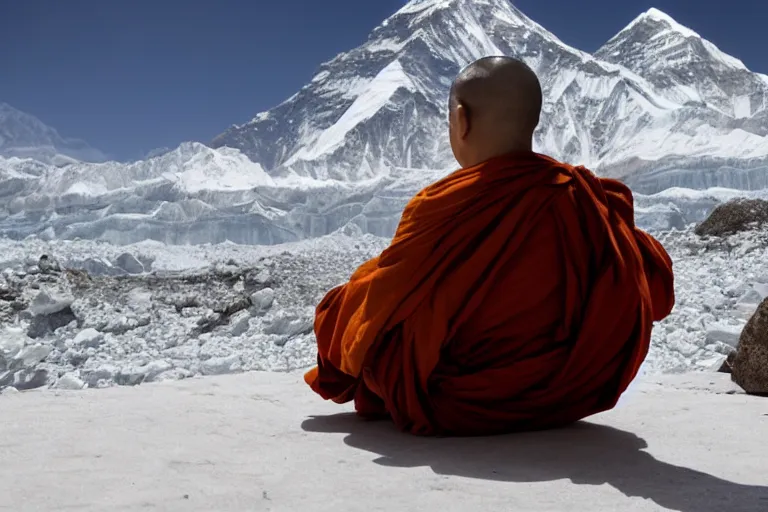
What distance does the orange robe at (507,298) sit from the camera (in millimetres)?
2174

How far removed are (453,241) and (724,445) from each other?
1.05 m

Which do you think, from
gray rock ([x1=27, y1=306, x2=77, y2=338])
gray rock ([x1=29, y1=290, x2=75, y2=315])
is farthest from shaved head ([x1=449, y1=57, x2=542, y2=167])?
gray rock ([x1=29, y1=290, x2=75, y2=315])

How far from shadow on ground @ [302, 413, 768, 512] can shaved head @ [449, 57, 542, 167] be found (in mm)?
923

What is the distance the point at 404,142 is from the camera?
191ft

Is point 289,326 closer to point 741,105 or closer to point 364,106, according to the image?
point 364,106

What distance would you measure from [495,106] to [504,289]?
0.58m

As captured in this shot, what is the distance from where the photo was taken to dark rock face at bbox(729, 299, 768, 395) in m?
3.33

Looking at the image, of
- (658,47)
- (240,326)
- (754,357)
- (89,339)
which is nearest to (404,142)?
(658,47)

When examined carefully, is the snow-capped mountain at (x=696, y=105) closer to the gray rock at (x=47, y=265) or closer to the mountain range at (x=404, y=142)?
the mountain range at (x=404, y=142)

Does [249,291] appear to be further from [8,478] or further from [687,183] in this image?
[687,183]

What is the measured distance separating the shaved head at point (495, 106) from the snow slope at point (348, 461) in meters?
0.95

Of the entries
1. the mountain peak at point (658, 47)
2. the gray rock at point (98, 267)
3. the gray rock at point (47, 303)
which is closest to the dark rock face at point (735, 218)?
the gray rock at point (47, 303)

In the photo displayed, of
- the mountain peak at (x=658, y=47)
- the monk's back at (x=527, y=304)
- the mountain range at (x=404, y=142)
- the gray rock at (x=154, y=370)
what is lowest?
the gray rock at (x=154, y=370)

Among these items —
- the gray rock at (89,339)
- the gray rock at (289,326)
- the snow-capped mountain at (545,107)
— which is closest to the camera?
the gray rock at (89,339)
